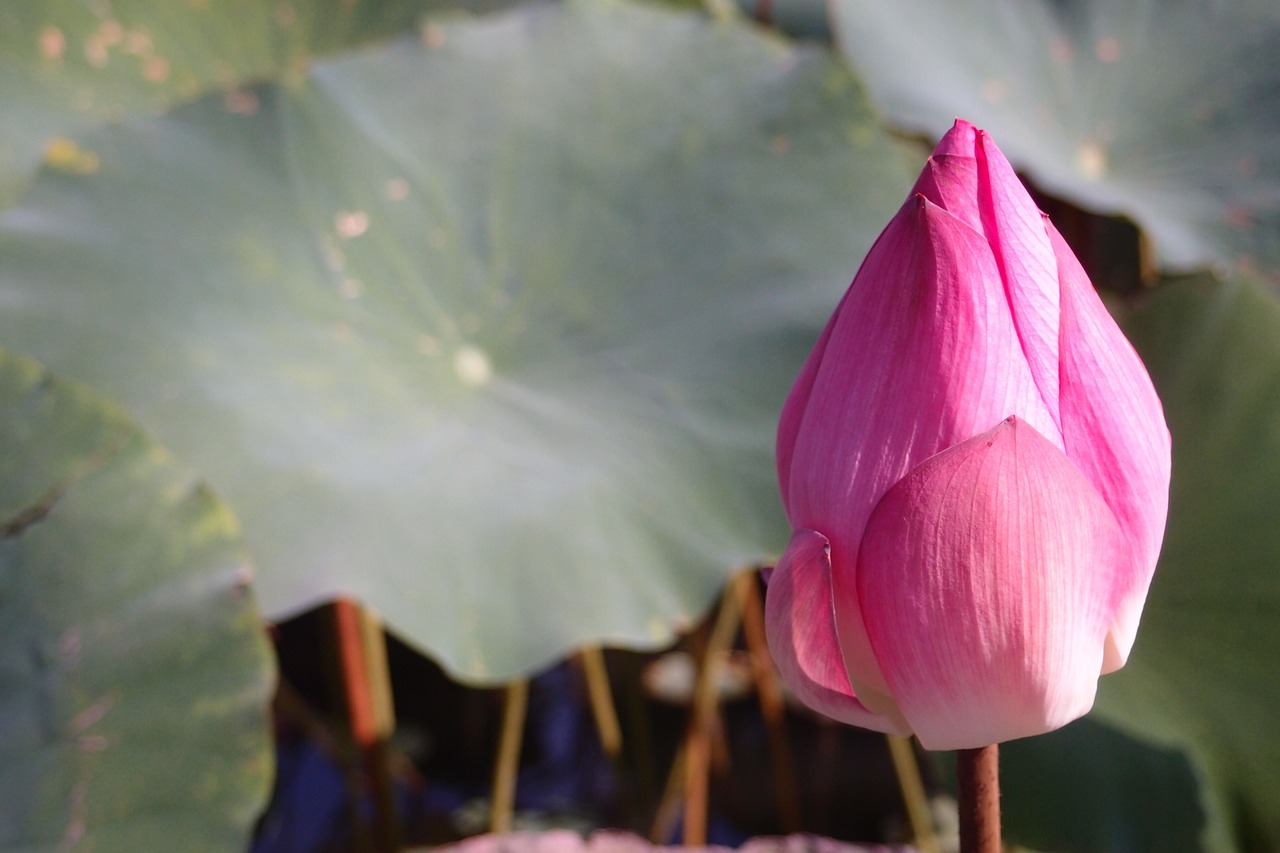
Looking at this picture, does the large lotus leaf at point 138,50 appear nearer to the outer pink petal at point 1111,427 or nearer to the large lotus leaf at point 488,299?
the large lotus leaf at point 488,299

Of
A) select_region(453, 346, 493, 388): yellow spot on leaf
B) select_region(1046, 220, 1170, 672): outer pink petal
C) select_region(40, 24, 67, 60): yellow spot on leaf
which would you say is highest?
select_region(1046, 220, 1170, 672): outer pink petal

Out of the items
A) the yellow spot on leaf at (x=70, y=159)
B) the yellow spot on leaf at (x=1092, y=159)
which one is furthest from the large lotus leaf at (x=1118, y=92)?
the yellow spot on leaf at (x=70, y=159)

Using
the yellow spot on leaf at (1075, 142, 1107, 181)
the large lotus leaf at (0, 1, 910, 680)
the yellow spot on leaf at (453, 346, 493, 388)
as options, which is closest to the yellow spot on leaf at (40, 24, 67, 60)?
the large lotus leaf at (0, 1, 910, 680)

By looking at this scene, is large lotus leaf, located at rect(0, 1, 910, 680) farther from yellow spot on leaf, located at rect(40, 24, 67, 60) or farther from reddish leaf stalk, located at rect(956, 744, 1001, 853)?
reddish leaf stalk, located at rect(956, 744, 1001, 853)

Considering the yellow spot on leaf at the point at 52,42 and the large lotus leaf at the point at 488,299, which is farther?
the yellow spot on leaf at the point at 52,42

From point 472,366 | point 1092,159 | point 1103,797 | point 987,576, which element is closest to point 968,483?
point 987,576

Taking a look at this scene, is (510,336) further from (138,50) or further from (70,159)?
(138,50)

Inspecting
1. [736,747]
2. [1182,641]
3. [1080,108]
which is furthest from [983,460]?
[736,747]
